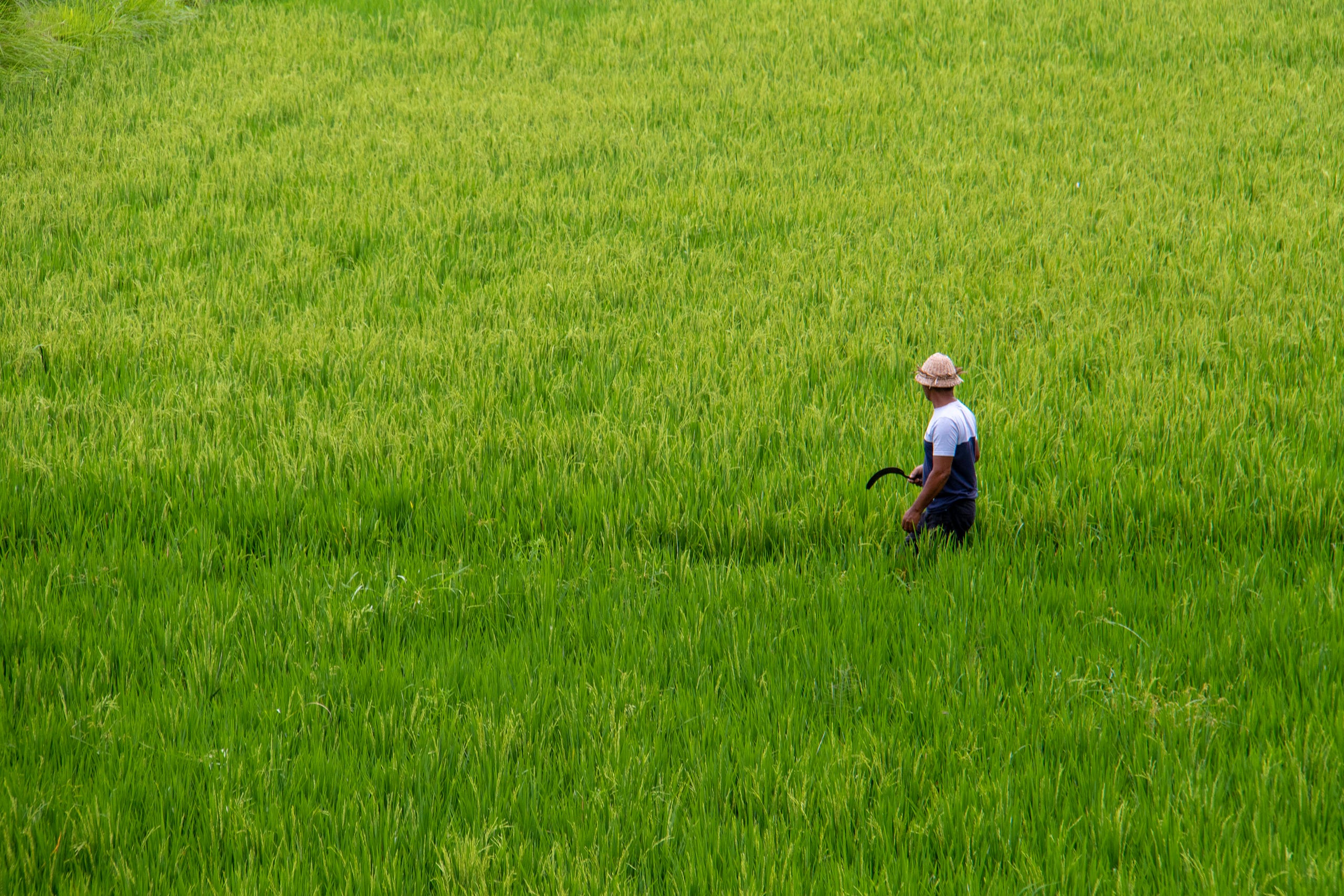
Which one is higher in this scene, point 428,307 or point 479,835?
point 428,307

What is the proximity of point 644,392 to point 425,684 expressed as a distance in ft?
6.99

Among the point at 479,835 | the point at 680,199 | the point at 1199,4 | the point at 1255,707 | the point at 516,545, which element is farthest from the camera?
the point at 1199,4

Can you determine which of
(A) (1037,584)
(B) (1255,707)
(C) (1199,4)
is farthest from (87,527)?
(C) (1199,4)

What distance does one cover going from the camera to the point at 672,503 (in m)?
4.02

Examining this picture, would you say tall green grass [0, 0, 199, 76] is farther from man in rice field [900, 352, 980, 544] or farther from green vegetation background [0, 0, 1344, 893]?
man in rice field [900, 352, 980, 544]

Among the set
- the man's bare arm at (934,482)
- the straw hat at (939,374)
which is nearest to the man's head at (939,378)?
the straw hat at (939,374)

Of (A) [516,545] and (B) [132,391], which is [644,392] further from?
(B) [132,391]

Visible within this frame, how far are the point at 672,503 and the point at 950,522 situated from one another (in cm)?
105

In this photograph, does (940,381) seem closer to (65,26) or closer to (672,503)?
(672,503)

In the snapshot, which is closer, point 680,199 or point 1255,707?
point 1255,707

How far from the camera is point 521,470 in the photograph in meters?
4.36

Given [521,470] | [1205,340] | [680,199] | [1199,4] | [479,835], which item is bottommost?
[479,835]

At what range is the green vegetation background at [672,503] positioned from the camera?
2.50 meters

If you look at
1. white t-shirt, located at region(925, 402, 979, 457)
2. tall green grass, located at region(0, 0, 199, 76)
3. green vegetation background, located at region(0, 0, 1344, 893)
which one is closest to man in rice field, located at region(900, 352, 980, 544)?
white t-shirt, located at region(925, 402, 979, 457)
